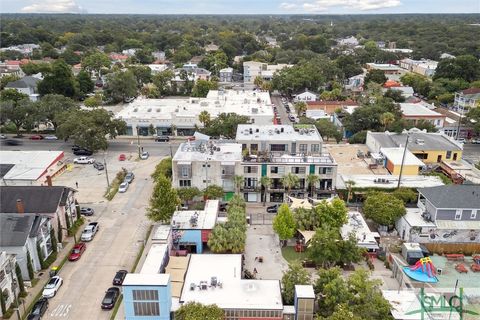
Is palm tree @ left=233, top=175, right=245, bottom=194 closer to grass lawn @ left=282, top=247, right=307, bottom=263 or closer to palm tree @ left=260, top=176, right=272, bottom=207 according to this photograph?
palm tree @ left=260, top=176, right=272, bottom=207

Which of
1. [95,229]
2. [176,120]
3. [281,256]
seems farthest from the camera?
[176,120]

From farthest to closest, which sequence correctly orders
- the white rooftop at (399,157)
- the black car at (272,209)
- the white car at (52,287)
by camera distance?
the white rooftop at (399,157) < the black car at (272,209) < the white car at (52,287)

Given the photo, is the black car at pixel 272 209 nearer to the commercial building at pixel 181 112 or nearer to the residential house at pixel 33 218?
the residential house at pixel 33 218

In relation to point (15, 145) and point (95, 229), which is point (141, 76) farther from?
point (95, 229)

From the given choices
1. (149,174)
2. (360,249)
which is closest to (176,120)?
(149,174)

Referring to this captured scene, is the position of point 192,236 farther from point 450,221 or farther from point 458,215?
point 458,215

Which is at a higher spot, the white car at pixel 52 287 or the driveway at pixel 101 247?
the white car at pixel 52 287

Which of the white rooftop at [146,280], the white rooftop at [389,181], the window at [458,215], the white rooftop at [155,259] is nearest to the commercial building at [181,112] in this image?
the white rooftop at [389,181]

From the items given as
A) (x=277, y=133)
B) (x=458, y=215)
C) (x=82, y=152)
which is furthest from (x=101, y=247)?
(x=458, y=215)
